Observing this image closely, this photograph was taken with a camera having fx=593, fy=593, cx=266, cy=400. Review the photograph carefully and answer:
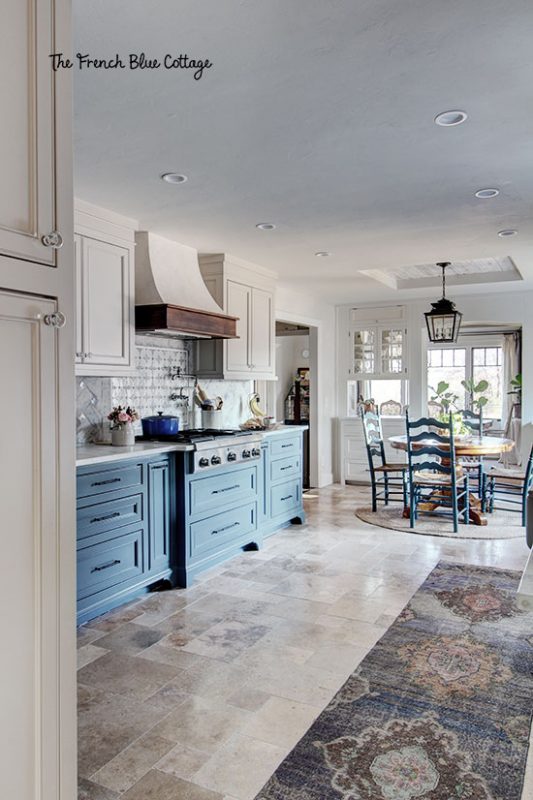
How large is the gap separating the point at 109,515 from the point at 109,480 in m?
0.20

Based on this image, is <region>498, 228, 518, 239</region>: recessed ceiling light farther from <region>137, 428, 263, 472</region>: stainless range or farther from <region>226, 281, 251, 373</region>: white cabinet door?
<region>137, 428, 263, 472</region>: stainless range

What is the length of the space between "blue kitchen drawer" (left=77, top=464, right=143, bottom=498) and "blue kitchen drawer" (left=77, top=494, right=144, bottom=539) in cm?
7

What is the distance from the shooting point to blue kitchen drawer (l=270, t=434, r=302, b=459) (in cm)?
534

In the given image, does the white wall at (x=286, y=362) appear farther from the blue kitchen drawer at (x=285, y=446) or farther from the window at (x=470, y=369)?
the blue kitchen drawer at (x=285, y=446)

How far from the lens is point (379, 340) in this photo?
26.6 feet

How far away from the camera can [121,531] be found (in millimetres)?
3553

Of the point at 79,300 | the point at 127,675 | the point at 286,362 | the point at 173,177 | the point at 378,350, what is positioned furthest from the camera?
the point at 286,362

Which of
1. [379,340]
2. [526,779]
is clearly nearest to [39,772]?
[526,779]

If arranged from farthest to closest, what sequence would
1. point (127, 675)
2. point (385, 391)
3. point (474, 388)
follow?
point (474, 388) → point (385, 391) → point (127, 675)

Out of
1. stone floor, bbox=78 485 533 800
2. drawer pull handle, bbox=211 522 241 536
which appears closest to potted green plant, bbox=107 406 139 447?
drawer pull handle, bbox=211 522 241 536

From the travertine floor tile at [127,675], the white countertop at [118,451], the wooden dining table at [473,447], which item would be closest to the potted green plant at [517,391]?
the wooden dining table at [473,447]

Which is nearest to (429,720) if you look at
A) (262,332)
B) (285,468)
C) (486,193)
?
(486,193)

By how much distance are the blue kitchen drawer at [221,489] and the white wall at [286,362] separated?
4806mm

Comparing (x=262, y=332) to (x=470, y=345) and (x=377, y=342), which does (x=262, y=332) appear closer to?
(x=377, y=342)
